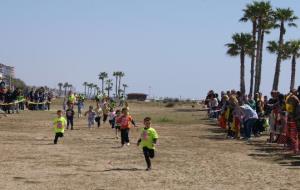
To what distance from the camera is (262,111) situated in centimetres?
2616

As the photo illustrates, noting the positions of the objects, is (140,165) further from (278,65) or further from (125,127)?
(278,65)

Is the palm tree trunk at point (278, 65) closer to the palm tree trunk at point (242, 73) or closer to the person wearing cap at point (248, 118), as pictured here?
the palm tree trunk at point (242, 73)

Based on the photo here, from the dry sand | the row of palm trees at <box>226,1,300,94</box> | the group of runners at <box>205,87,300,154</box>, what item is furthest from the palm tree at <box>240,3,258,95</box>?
the dry sand

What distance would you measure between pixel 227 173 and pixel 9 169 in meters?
5.25

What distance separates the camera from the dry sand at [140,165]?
1258 centimetres

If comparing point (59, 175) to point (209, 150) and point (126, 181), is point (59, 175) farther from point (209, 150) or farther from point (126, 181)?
point (209, 150)

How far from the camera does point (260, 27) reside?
62.0 m

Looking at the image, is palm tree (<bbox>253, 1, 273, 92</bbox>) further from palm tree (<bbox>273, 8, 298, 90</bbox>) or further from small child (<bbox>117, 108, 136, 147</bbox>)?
small child (<bbox>117, 108, 136, 147</bbox>)

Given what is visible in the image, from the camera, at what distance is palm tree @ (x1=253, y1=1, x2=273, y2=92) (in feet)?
201

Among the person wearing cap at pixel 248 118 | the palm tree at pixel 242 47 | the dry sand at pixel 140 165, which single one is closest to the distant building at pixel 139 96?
the palm tree at pixel 242 47

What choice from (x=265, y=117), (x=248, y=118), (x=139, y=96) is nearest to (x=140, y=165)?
(x=248, y=118)

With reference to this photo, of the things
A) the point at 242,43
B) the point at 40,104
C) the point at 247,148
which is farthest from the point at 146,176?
the point at 242,43

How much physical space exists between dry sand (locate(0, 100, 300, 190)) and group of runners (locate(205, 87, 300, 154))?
701mm

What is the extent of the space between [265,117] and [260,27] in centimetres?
3740
